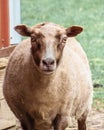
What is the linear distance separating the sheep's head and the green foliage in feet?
15.1

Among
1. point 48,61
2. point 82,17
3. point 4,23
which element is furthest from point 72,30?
point 82,17

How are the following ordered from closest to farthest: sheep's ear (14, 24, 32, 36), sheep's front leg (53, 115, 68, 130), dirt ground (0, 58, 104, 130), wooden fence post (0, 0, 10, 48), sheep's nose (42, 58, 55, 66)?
sheep's nose (42, 58, 55, 66) → sheep's ear (14, 24, 32, 36) → sheep's front leg (53, 115, 68, 130) → wooden fence post (0, 0, 10, 48) → dirt ground (0, 58, 104, 130)

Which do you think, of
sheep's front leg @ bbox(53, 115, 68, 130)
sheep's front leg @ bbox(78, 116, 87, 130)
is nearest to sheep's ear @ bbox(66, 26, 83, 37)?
sheep's front leg @ bbox(53, 115, 68, 130)

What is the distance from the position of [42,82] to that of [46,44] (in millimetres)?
479

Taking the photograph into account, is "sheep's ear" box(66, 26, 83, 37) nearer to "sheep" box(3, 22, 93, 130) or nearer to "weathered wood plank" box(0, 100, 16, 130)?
"sheep" box(3, 22, 93, 130)

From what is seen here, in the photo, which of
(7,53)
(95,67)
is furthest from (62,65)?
(95,67)

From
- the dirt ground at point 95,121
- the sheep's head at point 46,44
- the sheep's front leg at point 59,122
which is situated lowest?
the dirt ground at point 95,121

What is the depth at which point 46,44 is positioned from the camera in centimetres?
550

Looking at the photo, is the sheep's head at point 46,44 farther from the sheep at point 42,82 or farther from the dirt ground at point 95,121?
the dirt ground at point 95,121

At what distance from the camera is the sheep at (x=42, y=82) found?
18.5ft

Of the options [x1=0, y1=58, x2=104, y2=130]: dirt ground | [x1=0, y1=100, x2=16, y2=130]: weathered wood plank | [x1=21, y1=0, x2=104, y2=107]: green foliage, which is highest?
[x1=0, y1=100, x2=16, y2=130]: weathered wood plank

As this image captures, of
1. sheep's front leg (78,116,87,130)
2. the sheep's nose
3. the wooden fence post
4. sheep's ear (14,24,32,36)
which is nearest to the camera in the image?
the sheep's nose

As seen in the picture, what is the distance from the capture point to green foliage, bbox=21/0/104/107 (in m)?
11.7

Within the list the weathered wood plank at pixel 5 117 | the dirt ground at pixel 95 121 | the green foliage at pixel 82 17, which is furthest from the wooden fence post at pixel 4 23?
the green foliage at pixel 82 17
